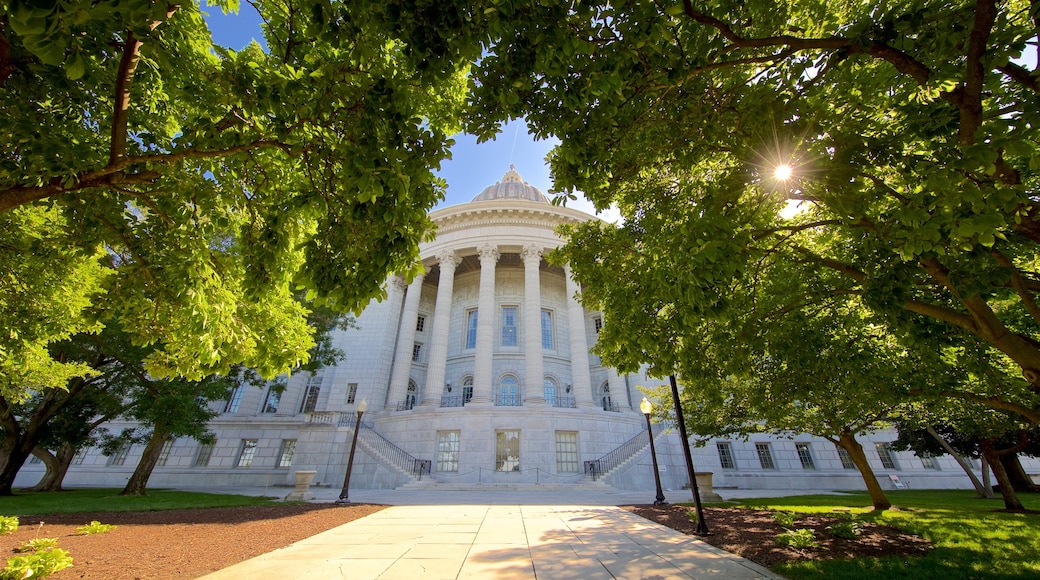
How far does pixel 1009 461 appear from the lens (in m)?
26.0

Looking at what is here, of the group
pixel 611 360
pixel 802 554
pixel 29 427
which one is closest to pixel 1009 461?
pixel 802 554

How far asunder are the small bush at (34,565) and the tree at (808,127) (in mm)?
7721

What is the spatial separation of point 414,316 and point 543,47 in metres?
27.1

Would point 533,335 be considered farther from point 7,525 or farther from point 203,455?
point 203,455

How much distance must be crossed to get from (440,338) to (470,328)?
5.83 meters

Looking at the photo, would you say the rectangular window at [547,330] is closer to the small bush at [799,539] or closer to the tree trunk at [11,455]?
the small bush at [799,539]

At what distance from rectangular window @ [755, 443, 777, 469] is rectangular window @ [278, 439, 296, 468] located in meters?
33.2

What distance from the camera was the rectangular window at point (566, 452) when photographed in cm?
2316

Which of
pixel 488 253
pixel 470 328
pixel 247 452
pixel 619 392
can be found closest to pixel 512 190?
pixel 488 253

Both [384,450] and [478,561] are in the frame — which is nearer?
[478,561]

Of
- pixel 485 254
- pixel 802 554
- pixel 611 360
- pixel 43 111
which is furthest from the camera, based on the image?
pixel 485 254

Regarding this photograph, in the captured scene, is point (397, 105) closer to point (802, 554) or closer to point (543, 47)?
point (543, 47)

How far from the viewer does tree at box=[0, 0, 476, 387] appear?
4707 millimetres

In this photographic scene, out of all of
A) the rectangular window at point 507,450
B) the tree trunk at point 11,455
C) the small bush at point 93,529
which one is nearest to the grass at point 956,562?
the small bush at point 93,529
